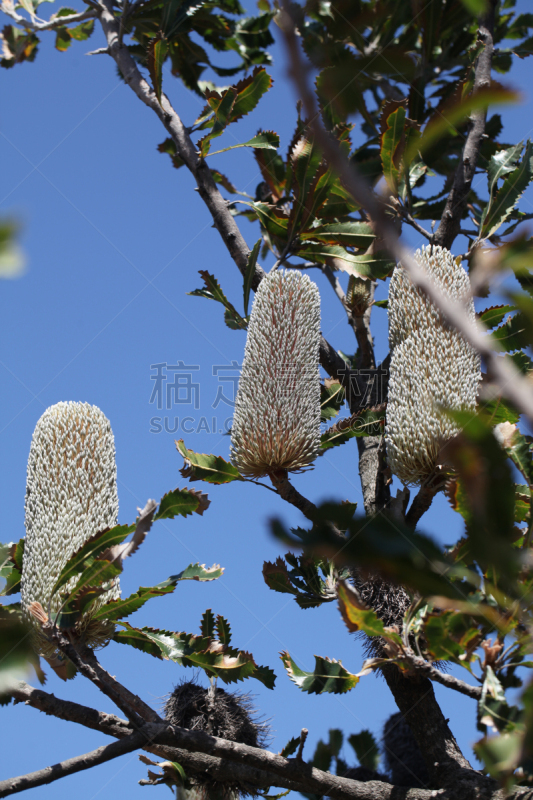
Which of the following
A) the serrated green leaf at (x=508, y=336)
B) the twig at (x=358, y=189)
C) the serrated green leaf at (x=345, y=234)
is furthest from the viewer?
the serrated green leaf at (x=345, y=234)

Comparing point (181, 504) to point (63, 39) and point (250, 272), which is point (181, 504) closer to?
point (250, 272)

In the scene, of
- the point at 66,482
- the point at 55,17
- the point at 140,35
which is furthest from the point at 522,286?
the point at 55,17

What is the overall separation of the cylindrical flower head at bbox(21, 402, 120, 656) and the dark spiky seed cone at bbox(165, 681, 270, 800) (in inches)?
24.6

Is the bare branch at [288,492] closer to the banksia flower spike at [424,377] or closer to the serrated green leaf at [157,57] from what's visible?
the banksia flower spike at [424,377]

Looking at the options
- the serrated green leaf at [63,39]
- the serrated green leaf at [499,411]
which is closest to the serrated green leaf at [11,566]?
the serrated green leaf at [499,411]

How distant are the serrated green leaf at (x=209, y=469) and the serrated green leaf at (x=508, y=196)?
1.53 m

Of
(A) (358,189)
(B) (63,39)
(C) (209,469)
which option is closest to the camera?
(A) (358,189)

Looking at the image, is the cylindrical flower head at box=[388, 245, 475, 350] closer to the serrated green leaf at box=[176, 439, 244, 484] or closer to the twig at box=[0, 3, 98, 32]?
the serrated green leaf at box=[176, 439, 244, 484]

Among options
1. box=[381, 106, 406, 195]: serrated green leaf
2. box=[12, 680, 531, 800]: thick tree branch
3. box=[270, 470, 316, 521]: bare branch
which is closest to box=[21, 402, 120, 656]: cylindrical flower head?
box=[12, 680, 531, 800]: thick tree branch

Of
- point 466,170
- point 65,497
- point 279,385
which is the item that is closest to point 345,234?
point 466,170

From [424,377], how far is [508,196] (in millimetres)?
1185

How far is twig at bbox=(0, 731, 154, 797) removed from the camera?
1865 mm

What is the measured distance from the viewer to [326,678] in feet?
7.13

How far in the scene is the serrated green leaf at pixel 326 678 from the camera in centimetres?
216
